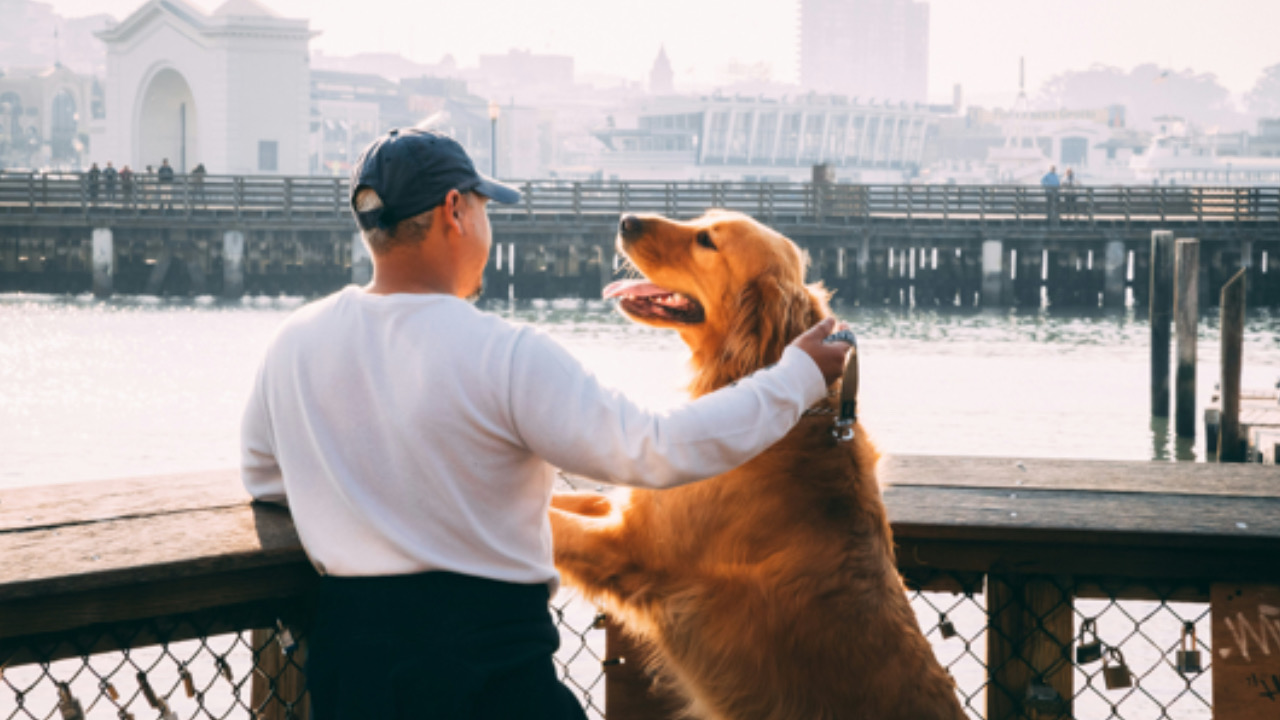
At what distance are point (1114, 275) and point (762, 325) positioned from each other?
112ft

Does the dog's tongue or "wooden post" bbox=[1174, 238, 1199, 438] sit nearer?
the dog's tongue

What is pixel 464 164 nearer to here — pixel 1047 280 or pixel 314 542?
pixel 314 542

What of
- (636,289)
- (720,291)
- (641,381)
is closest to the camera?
(720,291)

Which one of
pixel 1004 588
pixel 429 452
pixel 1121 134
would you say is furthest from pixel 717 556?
pixel 1121 134

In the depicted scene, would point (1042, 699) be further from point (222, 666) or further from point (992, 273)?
point (992, 273)

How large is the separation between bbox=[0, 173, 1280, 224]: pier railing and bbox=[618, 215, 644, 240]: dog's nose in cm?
3202

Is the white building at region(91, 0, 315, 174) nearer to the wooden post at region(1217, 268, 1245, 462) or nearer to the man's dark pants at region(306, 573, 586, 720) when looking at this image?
the wooden post at region(1217, 268, 1245, 462)

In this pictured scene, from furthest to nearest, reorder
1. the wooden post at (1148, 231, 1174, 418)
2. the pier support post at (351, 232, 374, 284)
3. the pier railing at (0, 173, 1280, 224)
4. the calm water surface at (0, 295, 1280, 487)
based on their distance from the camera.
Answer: the pier railing at (0, 173, 1280, 224) → the pier support post at (351, 232, 374, 284) → the wooden post at (1148, 231, 1174, 418) → the calm water surface at (0, 295, 1280, 487)

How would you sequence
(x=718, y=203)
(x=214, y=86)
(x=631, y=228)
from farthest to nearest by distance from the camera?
(x=214, y=86) < (x=718, y=203) < (x=631, y=228)

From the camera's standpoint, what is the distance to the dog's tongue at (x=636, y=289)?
9.71 ft

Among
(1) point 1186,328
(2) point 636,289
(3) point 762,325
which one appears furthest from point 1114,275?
(3) point 762,325

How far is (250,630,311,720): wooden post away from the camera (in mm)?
2379

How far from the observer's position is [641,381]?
869 inches

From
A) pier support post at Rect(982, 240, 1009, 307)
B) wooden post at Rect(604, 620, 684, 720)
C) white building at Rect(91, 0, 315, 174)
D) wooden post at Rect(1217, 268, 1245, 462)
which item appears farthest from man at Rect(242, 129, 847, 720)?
white building at Rect(91, 0, 315, 174)
